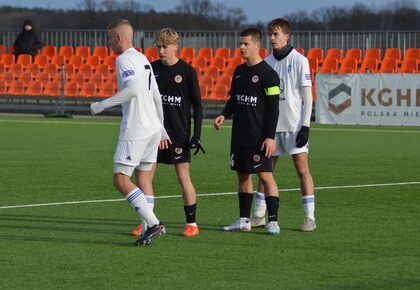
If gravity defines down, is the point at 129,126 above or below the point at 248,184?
above

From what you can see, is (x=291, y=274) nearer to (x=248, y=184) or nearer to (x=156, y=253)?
(x=156, y=253)

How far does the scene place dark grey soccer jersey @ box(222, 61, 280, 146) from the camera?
33.6 feet

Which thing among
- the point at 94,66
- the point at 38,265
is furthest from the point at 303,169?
the point at 94,66

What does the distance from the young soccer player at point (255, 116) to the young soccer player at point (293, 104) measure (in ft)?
1.08

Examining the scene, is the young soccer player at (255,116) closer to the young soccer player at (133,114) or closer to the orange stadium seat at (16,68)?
the young soccer player at (133,114)

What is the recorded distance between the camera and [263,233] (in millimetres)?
10531

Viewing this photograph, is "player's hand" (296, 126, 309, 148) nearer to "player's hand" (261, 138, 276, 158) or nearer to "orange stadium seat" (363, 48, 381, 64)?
"player's hand" (261, 138, 276, 158)

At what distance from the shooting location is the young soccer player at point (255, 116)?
33.6ft

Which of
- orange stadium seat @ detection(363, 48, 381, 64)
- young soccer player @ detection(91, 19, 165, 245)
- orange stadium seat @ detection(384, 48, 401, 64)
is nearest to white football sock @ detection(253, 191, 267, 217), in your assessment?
young soccer player @ detection(91, 19, 165, 245)

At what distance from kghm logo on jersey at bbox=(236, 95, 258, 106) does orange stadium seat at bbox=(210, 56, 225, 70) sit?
24.8 metres

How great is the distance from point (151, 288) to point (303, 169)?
3318mm

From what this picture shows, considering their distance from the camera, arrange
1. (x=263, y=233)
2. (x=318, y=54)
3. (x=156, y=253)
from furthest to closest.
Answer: (x=318, y=54) < (x=263, y=233) < (x=156, y=253)

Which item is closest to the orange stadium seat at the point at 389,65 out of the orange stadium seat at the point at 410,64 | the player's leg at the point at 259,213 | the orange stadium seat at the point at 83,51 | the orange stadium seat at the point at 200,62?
the orange stadium seat at the point at 410,64

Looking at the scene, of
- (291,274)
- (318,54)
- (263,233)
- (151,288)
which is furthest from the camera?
(318,54)
